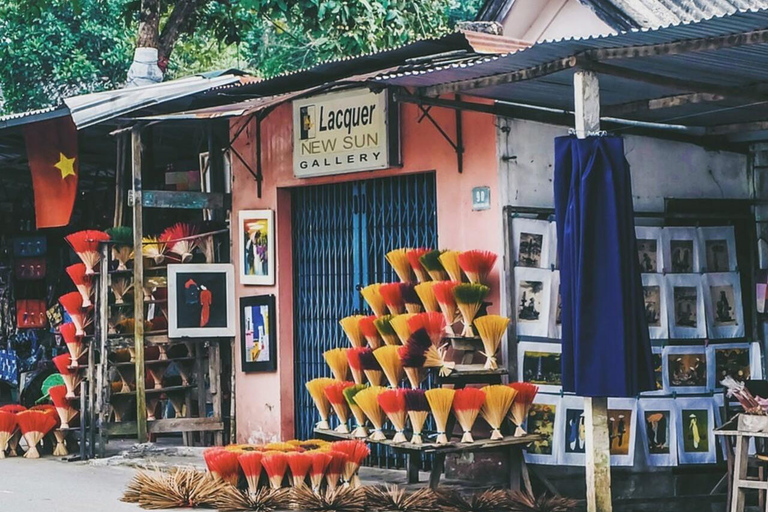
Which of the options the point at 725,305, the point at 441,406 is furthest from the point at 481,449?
the point at 725,305

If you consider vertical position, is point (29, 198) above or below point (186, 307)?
above

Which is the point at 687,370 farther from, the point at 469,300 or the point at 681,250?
the point at 469,300

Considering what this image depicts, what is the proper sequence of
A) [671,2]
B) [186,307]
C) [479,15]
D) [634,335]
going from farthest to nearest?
[479,15], [671,2], [186,307], [634,335]

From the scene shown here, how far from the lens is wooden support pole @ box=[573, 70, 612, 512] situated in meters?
7.80

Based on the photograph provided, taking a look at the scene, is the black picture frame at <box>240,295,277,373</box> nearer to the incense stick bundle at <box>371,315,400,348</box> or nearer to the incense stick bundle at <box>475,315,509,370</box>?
the incense stick bundle at <box>371,315,400,348</box>

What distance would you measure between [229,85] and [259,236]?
1541 millimetres

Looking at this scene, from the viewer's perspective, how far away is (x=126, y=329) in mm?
12156

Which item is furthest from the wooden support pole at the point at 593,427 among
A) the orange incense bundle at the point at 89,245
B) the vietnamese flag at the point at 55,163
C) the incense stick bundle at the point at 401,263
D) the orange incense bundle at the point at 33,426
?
the vietnamese flag at the point at 55,163

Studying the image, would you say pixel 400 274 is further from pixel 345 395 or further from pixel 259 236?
pixel 259 236

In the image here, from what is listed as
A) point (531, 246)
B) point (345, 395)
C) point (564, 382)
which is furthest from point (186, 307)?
point (564, 382)

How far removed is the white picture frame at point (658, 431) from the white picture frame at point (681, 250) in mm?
1127

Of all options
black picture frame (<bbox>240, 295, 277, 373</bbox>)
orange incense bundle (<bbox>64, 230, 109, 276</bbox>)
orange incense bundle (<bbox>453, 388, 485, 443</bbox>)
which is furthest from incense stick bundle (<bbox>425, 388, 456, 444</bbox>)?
orange incense bundle (<bbox>64, 230, 109, 276</bbox>)

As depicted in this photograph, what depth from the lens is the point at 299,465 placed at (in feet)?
29.1

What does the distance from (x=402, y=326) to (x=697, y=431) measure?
2746 millimetres
